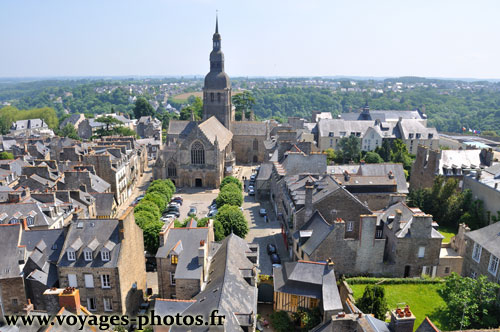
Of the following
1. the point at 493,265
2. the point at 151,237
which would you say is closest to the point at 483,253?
the point at 493,265

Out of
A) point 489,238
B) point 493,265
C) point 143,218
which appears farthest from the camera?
point 143,218

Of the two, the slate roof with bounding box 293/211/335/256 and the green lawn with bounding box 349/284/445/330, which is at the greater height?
the slate roof with bounding box 293/211/335/256

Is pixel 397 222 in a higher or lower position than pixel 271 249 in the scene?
higher

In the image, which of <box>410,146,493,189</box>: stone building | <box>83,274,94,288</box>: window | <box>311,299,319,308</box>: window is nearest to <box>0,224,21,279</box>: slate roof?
<box>83,274,94,288</box>: window

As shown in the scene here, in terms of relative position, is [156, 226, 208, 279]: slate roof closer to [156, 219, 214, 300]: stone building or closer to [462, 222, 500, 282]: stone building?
[156, 219, 214, 300]: stone building

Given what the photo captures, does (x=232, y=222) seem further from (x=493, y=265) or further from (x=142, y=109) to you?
(x=142, y=109)

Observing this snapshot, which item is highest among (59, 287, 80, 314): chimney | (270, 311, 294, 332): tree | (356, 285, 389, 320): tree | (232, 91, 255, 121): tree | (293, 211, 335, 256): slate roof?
(232, 91, 255, 121): tree

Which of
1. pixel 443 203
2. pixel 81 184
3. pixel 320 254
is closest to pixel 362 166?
pixel 443 203
